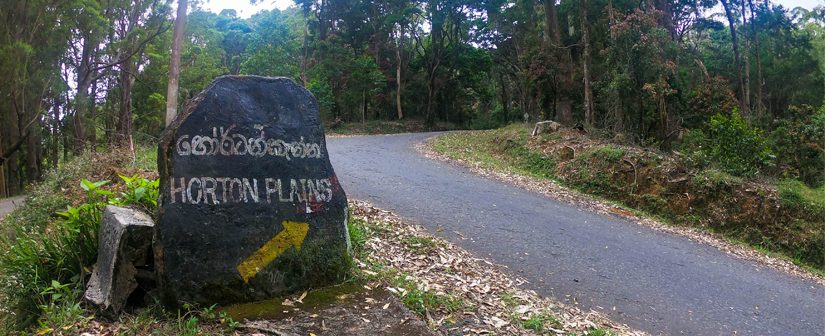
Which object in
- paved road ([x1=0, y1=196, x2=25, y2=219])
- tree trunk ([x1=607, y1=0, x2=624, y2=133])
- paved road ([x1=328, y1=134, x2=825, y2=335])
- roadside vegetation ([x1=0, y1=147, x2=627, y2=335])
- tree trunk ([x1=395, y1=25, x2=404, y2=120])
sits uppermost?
tree trunk ([x1=395, y1=25, x2=404, y2=120])

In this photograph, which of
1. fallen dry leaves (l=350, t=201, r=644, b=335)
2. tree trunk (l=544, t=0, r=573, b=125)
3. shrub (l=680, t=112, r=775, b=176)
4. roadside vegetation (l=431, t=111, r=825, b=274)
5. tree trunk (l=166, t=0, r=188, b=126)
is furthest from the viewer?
tree trunk (l=544, t=0, r=573, b=125)

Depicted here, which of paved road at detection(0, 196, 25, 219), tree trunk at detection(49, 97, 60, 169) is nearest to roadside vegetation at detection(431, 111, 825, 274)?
paved road at detection(0, 196, 25, 219)

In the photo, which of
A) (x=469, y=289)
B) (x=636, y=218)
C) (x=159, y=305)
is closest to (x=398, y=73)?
(x=636, y=218)

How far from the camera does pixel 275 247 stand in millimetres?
4336

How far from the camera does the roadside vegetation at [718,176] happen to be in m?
10.9

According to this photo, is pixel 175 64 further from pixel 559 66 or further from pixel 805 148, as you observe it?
pixel 805 148

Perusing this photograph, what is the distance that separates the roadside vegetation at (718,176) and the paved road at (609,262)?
2.12 m

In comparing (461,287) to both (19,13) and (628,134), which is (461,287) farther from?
(19,13)

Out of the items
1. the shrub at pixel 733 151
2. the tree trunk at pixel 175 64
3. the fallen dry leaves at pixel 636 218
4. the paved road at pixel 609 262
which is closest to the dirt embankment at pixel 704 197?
the shrub at pixel 733 151

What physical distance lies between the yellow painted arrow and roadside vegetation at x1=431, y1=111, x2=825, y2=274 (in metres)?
9.22

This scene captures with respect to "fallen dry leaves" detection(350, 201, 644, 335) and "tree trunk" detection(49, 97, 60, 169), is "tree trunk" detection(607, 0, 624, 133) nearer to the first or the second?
"fallen dry leaves" detection(350, 201, 644, 335)

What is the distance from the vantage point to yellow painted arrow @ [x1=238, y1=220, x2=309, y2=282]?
420 cm

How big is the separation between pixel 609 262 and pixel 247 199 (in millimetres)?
5093

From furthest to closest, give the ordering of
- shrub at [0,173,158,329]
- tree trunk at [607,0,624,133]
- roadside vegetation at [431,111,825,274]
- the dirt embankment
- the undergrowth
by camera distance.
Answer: tree trunk at [607,0,624,133], roadside vegetation at [431,111,825,274], the dirt embankment, shrub at [0,173,158,329], the undergrowth
